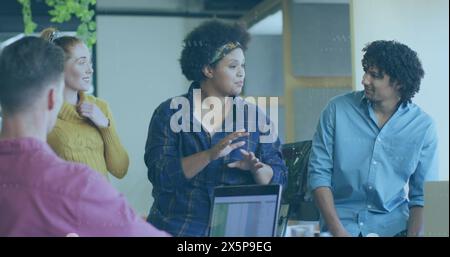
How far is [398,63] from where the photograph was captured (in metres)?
2.73

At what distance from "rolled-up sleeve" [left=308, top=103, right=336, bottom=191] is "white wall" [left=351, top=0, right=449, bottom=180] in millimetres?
136

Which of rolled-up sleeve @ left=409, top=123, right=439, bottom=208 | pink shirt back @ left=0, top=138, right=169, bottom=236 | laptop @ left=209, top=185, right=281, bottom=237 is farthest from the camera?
rolled-up sleeve @ left=409, top=123, right=439, bottom=208

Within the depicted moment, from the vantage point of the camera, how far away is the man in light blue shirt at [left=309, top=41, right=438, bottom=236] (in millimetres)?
2705

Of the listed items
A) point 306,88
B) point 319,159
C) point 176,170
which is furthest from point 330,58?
point 176,170

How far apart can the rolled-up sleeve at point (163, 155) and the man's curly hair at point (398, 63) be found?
1.99 feet

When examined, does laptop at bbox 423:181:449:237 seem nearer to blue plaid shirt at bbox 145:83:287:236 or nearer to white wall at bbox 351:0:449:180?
white wall at bbox 351:0:449:180

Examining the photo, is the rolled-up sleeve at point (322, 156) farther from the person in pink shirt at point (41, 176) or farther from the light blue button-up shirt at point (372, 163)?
the person in pink shirt at point (41, 176)

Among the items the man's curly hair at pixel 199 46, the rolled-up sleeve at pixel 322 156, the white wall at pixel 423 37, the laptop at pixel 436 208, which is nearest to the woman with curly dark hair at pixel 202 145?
the man's curly hair at pixel 199 46

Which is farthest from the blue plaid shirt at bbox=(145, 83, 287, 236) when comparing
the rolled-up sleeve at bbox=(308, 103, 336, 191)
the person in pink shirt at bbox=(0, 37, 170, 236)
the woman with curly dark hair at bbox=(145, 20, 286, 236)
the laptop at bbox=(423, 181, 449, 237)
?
the laptop at bbox=(423, 181, 449, 237)

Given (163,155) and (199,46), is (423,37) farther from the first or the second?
(163,155)

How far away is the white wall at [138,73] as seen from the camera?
258 cm
